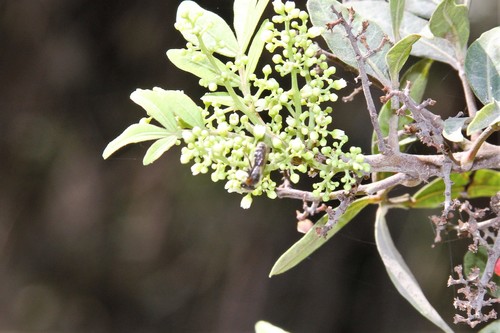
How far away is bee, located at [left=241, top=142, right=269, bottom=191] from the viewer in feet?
1.29

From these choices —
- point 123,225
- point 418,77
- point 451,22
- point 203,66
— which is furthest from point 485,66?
point 123,225

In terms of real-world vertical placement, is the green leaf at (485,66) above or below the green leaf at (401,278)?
above

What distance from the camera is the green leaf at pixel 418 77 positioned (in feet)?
2.28

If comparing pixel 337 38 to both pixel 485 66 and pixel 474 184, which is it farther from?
pixel 474 184

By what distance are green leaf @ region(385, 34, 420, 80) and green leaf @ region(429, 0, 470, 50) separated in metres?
0.06

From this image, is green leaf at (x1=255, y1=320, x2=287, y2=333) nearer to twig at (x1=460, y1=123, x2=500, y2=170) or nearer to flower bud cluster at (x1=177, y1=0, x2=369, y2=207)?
flower bud cluster at (x1=177, y1=0, x2=369, y2=207)

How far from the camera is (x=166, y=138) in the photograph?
45cm

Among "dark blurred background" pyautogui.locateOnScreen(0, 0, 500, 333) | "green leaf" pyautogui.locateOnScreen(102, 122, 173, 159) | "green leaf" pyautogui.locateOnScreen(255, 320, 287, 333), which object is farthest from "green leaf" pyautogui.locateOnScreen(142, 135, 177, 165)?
"dark blurred background" pyautogui.locateOnScreen(0, 0, 500, 333)

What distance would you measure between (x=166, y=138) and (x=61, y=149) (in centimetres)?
140

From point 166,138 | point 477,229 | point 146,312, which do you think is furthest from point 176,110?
point 146,312

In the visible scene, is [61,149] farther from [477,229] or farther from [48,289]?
[477,229]

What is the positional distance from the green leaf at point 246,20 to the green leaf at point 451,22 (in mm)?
170

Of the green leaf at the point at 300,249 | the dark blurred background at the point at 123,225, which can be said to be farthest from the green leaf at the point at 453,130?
the dark blurred background at the point at 123,225

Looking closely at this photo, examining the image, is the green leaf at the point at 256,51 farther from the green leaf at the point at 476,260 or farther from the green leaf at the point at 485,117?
the green leaf at the point at 476,260
